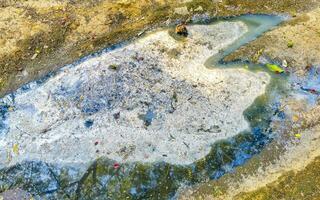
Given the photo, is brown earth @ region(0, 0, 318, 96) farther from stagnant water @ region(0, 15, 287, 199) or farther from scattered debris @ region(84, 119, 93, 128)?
stagnant water @ region(0, 15, 287, 199)

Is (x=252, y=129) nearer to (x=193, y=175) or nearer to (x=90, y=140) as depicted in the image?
(x=193, y=175)

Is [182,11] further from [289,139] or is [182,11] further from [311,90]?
[289,139]

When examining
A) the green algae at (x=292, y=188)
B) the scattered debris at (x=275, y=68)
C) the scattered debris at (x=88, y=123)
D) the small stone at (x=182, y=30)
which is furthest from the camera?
the small stone at (x=182, y=30)

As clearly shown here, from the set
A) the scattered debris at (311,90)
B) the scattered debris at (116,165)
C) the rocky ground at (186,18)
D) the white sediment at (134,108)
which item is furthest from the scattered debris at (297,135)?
the scattered debris at (116,165)

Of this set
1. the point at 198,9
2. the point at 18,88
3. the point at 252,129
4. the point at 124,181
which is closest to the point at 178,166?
the point at 124,181

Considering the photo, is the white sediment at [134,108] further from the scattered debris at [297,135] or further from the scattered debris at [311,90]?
the scattered debris at [297,135]

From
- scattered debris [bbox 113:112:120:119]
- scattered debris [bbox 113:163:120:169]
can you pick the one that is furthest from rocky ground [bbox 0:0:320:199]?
scattered debris [bbox 113:112:120:119]

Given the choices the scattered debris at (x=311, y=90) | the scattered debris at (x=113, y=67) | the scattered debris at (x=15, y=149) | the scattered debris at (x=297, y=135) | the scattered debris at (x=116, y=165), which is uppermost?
the scattered debris at (x=113, y=67)

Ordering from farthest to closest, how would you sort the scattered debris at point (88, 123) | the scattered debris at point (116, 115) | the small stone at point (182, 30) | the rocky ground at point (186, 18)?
the small stone at point (182, 30), the scattered debris at point (116, 115), the scattered debris at point (88, 123), the rocky ground at point (186, 18)
